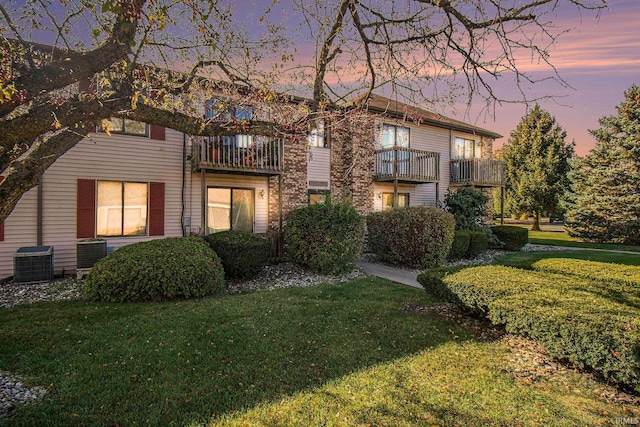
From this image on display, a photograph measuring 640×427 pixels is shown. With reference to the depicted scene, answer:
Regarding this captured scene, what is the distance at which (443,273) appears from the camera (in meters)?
5.73

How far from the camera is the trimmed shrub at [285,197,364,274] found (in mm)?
9070

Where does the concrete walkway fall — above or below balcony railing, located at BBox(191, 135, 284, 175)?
below

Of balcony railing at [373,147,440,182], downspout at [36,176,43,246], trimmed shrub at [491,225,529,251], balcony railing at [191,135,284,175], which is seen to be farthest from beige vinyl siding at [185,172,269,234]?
trimmed shrub at [491,225,529,251]

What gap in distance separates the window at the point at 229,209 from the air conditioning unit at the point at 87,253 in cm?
313

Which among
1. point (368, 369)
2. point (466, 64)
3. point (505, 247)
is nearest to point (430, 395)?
point (368, 369)

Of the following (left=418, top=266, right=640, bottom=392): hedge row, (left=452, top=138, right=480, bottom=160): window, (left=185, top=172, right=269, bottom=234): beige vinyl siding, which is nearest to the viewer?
(left=418, top=266, right=640, bottom=392): hedge row

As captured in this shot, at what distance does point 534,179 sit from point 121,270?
2598cm

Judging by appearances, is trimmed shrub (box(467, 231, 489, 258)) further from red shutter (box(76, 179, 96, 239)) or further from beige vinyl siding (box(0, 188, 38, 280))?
beige vinyl siding (box(0, 188, 38, 280))

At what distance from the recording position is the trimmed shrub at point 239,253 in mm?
8273

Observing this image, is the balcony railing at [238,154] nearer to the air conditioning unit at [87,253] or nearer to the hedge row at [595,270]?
the air conditioning unit at [87,253]

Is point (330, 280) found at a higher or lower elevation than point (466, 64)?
lower

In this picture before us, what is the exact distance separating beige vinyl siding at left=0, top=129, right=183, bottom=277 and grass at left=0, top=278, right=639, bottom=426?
3.61 meters

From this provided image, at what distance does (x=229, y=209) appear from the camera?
36.6ft

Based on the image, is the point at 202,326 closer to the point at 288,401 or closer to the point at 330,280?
the point at 288,401
